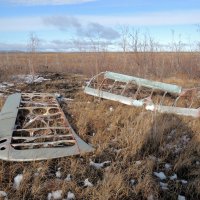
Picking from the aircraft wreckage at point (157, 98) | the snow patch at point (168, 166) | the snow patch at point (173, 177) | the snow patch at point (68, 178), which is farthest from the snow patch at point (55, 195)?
the aircraft wreckage at point (157, 98)

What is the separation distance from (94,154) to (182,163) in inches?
52.6

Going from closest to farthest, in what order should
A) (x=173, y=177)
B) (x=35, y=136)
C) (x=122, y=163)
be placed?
(x=173, y=177) < (x=122, y=163) < (x=35, y=136)

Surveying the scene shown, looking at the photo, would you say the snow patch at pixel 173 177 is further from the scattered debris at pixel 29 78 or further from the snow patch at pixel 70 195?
the scattered debris at pixel 29 78

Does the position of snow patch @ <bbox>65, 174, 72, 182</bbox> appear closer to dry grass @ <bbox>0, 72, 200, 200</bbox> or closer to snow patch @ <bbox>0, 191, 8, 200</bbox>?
dry grass @ <bbox>0, 72, 200, 200</bbox>

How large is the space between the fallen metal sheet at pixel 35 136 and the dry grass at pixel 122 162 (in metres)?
0.13

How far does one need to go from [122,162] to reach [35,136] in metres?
1.58

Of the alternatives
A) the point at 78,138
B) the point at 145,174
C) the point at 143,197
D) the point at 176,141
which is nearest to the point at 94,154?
the point at 78,138

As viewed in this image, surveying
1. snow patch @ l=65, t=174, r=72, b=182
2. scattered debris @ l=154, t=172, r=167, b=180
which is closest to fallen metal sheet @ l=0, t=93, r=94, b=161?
snow patch @ l=65, t=174, r=72, b=182

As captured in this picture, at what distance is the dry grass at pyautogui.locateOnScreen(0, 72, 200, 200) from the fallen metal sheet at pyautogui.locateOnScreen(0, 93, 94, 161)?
0.13 m

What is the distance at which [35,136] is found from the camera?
5.20m

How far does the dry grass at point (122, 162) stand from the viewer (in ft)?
12.3

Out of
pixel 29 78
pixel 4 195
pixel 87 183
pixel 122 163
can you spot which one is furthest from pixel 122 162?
pixel 29 78

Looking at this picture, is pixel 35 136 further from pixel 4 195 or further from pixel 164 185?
pixel 164 185

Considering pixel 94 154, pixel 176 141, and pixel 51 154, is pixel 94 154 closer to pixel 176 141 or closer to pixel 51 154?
pixel 51 154
